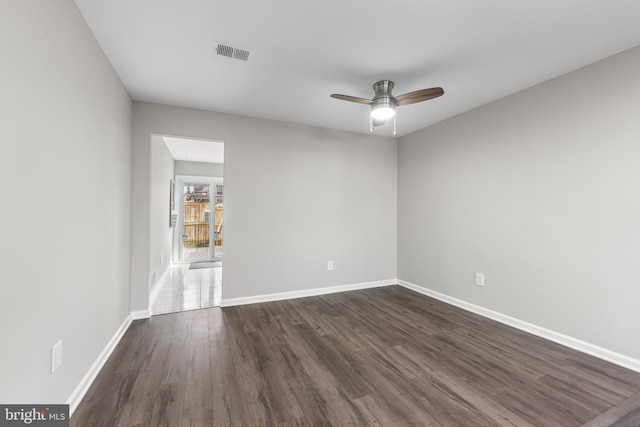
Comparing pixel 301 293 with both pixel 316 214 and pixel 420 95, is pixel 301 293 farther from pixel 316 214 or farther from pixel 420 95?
pixel 420 95

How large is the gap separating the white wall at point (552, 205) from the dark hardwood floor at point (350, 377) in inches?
16.1

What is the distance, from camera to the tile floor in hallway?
341 centimetres

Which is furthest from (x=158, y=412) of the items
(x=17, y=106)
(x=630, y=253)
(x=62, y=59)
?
(x=630, y=253)

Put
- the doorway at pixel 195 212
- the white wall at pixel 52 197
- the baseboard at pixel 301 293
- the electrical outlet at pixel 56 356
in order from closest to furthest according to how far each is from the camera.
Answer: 1. the white wall at pixel 52 197
2. the electrical outlet at pixel 56 356
3. the baseboard at pixel 301 293
4. the doorway at pixel 195 212

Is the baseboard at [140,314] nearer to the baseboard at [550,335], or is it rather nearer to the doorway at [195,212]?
the doorway at [195,212]

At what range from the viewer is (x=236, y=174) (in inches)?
134

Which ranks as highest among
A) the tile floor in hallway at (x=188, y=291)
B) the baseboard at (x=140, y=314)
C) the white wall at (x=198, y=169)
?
the white wall at (x=198, y=169)

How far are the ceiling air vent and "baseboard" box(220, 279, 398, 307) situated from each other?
2.71 m

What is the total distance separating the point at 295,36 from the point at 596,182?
2722mm

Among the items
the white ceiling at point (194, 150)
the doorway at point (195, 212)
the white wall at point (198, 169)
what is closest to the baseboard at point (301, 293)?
the doorway at point (195, 212)

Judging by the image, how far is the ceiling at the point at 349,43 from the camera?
1.65m

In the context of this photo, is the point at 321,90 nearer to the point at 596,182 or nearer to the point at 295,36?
the point at 295,36

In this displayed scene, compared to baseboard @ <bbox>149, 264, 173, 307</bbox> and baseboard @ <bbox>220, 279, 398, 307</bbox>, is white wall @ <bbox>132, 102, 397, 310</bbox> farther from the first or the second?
baseboard @ <bbox>149, 264, 173, 307</bbox>

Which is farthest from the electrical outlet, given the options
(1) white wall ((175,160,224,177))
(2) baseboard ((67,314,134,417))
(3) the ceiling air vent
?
(1) white wall ((175,160,224,177))
